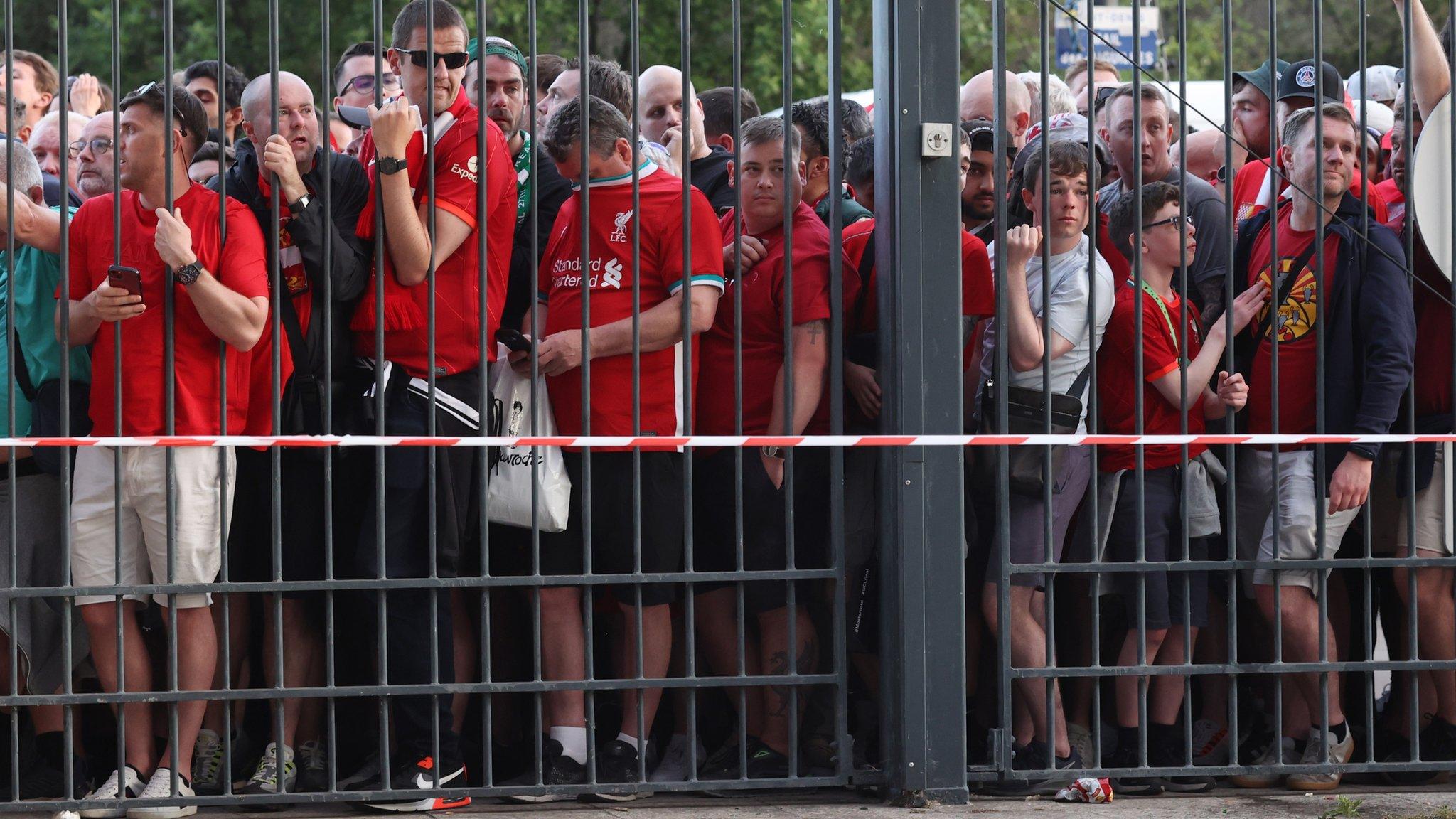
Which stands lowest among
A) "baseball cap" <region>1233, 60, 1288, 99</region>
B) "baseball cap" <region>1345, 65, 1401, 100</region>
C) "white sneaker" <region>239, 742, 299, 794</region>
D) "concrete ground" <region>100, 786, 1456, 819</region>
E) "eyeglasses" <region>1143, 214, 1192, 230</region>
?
"concrete ground" <region>100, 786, 1456, 819</region>

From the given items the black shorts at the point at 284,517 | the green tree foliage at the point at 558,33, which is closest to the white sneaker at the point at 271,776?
the black shorts at the point at 284,517

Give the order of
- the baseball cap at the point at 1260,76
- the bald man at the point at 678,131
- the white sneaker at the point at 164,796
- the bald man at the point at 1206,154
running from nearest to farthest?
the white sneaker at the point at 164,796
the bald man at the point at 678,131
the baseball cap at the point at 1260,76
the bald man at the point at 1206,154

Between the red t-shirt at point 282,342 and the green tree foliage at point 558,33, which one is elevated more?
the green tree foliage at point 558,33

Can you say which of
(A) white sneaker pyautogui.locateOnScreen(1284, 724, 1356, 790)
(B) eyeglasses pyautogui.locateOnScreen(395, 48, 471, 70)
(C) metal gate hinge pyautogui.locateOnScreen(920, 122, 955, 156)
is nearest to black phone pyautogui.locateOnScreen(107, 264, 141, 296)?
(B) eyeglasses pyautogui.locateOnScreen(395, 48, 471, 70)

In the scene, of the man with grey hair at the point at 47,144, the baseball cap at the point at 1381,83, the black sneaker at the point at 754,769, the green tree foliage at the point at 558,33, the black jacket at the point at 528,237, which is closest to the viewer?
the black sneaker at the point at 754,769

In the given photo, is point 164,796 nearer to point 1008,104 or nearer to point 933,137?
point 933,137

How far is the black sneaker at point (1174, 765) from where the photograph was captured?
194 inches

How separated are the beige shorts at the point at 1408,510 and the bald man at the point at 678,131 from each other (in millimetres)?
2211

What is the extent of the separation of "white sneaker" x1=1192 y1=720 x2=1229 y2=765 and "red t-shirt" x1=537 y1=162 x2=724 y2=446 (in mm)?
1951

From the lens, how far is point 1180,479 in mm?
4926

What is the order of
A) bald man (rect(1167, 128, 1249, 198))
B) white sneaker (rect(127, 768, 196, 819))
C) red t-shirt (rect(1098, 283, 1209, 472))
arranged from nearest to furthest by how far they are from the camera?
white sneaker (rect(127, 768, 196, 819)) < red t-shirt (rect(1098, 283, 1209, 472)) < bald man (rect(1167, 128, 1249, 198))

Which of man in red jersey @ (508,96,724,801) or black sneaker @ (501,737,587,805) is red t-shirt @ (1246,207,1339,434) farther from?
black sneaker @ (501,737,587,805)

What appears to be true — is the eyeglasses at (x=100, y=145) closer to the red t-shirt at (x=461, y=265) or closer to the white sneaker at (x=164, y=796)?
the red t-shirt at (x=461, y=265)

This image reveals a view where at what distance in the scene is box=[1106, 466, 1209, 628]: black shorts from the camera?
495cm
